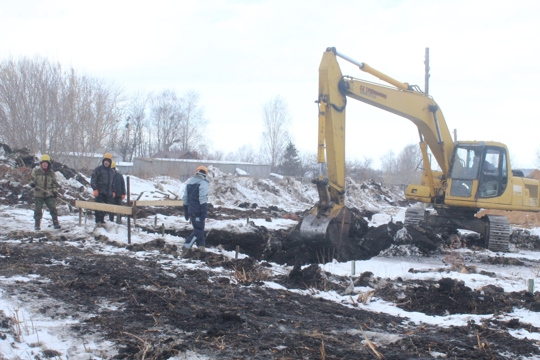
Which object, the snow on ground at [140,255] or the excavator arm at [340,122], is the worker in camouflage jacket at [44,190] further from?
the excavator arm at [340,122]

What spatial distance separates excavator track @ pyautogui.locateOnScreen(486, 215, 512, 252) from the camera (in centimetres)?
1225

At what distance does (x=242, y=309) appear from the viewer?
18.8ft

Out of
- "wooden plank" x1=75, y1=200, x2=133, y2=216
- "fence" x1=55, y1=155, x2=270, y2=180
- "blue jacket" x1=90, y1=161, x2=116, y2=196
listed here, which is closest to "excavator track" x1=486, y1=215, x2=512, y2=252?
"wooden plank" x1=75, y1=200, x2=133, y2=216

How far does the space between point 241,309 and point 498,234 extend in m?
8.80

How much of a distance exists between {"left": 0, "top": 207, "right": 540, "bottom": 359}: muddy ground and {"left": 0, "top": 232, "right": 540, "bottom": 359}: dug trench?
0.04ft

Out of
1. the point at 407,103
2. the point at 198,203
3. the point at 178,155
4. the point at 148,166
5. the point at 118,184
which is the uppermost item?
the point at 178,155

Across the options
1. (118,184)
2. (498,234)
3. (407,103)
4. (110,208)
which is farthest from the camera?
(118,184)

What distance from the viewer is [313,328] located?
5164 mm

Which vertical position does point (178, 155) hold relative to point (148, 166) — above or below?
above

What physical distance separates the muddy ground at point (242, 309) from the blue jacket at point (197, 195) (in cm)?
124

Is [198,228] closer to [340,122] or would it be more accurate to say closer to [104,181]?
[104,181]

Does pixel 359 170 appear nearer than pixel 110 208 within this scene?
No

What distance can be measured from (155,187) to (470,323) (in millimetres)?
21878

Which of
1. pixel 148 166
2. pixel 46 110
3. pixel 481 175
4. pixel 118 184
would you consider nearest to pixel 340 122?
pixel 481 175
